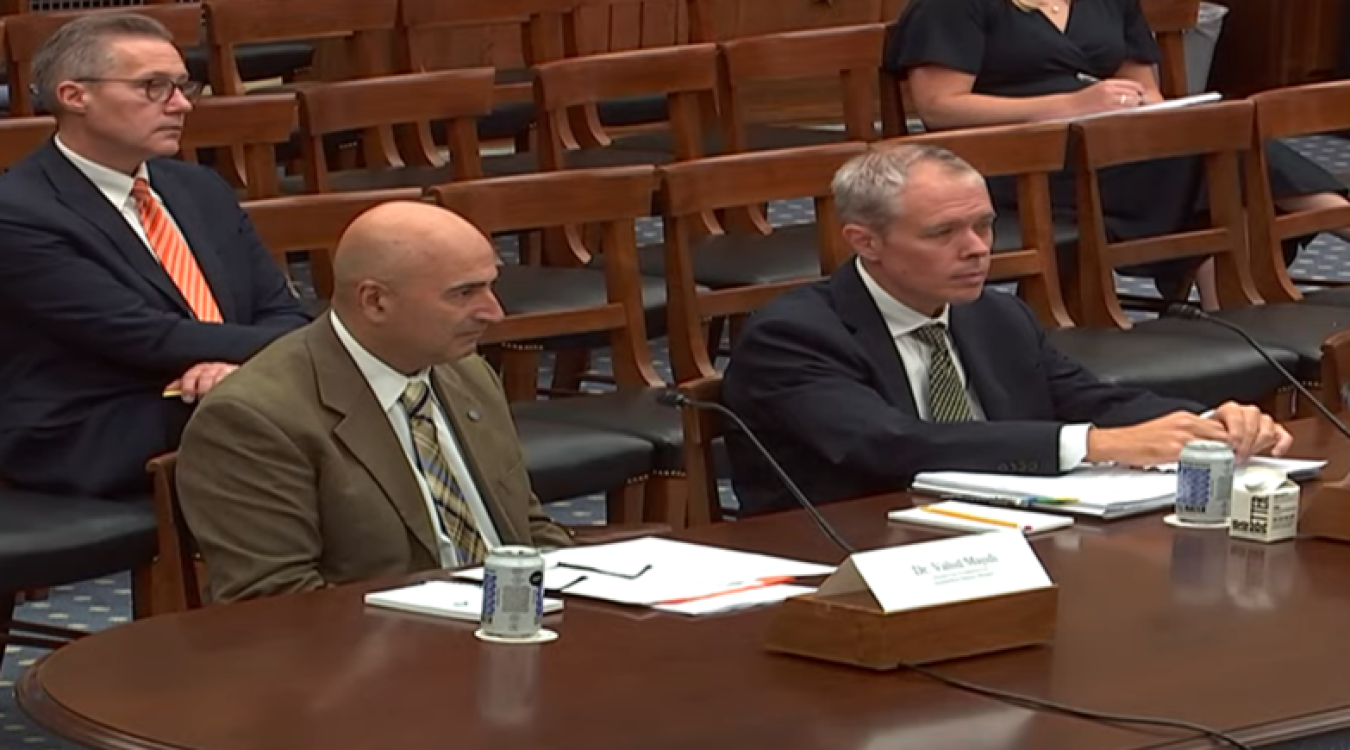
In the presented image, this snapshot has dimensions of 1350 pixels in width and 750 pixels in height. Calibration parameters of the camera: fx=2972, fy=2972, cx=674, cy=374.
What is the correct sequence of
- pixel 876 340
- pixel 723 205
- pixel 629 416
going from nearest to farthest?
pixel 876 340 < pixel 629 416 < pixel 723 205

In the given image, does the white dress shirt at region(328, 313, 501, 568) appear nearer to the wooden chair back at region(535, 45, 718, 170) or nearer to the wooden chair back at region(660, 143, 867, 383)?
the wooden chair back at region(660, 143, 867, 383)

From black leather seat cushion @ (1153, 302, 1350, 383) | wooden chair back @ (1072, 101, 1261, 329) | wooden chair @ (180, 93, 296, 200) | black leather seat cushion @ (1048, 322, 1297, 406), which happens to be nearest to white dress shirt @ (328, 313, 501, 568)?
black leather seat cushion @ (1048, 322, 1297, 406)

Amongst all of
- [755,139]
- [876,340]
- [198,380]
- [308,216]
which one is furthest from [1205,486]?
[755,139]

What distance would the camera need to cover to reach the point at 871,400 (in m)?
4.25

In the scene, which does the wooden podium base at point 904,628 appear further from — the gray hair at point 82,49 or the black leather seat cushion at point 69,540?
the gray hair at point 82,49

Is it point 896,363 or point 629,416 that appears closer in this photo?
point 896,363

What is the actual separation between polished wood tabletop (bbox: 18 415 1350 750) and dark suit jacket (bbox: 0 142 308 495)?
133 centimetres

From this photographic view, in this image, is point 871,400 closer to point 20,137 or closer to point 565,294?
point 565,294

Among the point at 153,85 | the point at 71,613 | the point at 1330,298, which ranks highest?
the point at 153,85

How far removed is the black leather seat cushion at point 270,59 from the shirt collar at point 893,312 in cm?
349

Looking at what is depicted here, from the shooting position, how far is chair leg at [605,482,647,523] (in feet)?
15.9

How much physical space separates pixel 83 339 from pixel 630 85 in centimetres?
203

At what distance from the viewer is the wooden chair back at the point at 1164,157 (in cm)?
586

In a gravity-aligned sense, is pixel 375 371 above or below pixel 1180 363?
above
